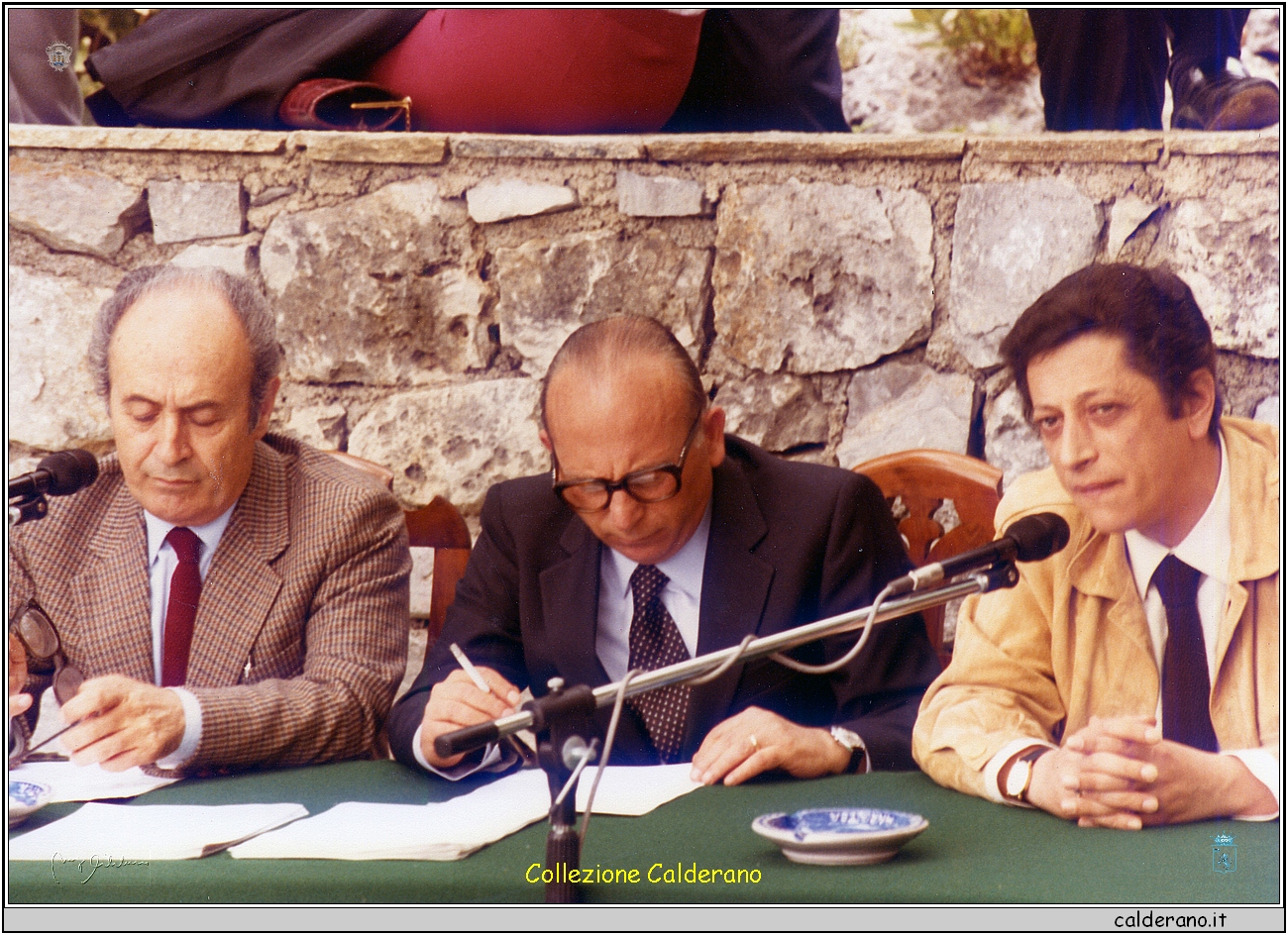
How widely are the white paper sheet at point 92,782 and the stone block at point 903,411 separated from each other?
4.64 ft

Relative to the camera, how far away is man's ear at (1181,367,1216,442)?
2434 millimetres

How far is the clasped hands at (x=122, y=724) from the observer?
96.0 inches

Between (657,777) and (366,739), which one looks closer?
(657,777)

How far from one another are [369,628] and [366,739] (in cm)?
21

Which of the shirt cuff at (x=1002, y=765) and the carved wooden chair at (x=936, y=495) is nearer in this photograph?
the shirt cuff at (x=1002, y=765)

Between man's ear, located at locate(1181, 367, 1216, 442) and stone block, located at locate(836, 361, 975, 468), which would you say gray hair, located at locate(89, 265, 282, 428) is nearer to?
stone block, located at locate(836, 361, 975, 468)

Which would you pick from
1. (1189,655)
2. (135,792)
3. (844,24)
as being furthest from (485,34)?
(1189,655)

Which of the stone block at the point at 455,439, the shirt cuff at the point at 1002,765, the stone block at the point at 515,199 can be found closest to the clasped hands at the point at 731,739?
the shirt cuff at the point at 1002,765

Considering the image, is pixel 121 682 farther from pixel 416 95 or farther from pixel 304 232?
pixel 416 95

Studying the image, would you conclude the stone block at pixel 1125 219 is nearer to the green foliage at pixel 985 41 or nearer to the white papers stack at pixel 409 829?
the green foliage at pixel 985 41

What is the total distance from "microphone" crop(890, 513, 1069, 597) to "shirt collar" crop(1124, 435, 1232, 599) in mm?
138

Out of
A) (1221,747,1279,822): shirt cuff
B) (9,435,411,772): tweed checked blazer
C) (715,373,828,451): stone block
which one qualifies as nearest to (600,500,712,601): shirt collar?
(715,373,828,451): stone block

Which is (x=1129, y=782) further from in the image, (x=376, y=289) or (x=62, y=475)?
(x=62, y=475)

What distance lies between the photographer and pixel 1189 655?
243 cm
